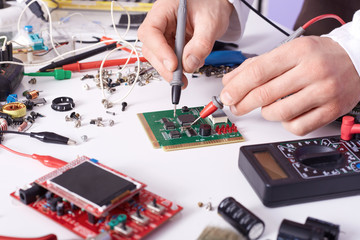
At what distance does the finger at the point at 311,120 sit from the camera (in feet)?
2.89

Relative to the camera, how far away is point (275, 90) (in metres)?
0.88

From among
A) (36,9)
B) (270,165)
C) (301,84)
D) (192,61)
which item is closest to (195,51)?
(192,61)

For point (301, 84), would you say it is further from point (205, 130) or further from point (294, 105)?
point (205, 130)

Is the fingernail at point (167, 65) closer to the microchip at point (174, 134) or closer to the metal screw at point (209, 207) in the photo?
the microchip at point (174, 134)

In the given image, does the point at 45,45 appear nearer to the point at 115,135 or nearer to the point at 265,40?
the point at 115,135

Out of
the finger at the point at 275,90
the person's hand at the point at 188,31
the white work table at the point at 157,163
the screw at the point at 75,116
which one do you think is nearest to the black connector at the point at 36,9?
the white work table at the point at 157,163

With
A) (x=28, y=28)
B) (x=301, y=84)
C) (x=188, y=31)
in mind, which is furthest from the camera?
(x=28, y=28)

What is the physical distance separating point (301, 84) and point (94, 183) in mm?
477

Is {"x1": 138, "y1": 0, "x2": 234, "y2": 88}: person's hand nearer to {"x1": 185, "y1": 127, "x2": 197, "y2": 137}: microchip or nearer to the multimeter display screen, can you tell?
{"x1": 185, "y1": 127, "x2": 197, "y2": 137}: microchip

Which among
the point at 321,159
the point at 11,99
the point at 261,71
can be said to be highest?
the point at 261,71

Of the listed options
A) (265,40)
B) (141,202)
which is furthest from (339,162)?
(265,40)

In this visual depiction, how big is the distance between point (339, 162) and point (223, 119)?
30 cm

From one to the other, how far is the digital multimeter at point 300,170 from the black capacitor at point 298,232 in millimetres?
82

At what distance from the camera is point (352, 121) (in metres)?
0.85
